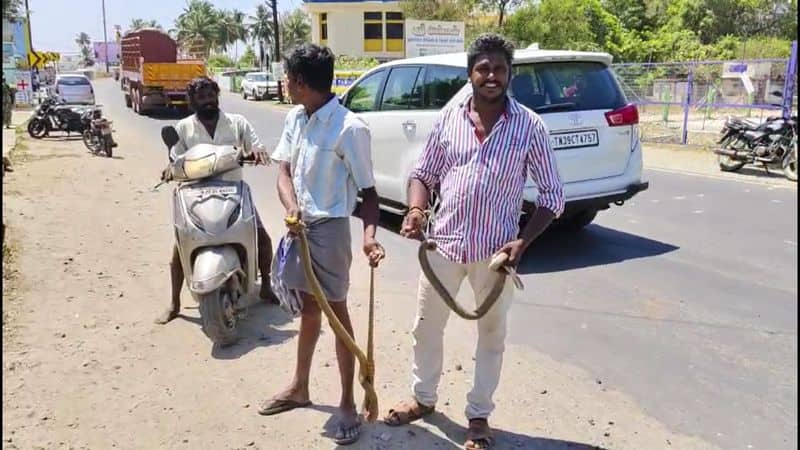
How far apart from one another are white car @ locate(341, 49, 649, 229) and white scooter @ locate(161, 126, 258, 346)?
222cm

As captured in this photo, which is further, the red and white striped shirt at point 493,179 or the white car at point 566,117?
the white car at point 566,117

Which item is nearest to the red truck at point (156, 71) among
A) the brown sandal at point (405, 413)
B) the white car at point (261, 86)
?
the white car at point (261, 86)

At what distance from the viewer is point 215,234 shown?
425 cm

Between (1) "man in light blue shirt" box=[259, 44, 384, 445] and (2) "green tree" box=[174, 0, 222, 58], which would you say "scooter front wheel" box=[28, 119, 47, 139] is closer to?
(1) "man in light blue shirt" box=[259, 44, 384, 445]

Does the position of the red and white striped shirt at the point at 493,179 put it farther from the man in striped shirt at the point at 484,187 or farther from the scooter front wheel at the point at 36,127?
the scooter front wheel at the point at 36,127

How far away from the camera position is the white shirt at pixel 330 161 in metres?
3.07

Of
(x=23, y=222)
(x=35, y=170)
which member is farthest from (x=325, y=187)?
(x=35, y=170)

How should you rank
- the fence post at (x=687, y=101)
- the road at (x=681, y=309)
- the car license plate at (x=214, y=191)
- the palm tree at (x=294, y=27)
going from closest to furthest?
the road at (x=681, y=309)
the car license plate at (x=214, y=191)
the fence post at (x=687, y=101)
the palm tree at (x=294, y=27)

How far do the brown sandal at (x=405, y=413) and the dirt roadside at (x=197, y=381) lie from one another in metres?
0.04

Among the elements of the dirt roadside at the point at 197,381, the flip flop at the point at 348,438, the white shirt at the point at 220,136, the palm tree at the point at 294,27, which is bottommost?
the dirt roadside at the point at 197,381

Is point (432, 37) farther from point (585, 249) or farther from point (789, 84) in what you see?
point (585, 249)

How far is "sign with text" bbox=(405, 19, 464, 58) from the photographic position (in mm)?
26875

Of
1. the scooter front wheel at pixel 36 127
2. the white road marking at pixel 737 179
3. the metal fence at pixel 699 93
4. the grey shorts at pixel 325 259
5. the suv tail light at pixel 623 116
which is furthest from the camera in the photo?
the scooter front wheel at pixel 36 127

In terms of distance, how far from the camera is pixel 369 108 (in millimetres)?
7727
